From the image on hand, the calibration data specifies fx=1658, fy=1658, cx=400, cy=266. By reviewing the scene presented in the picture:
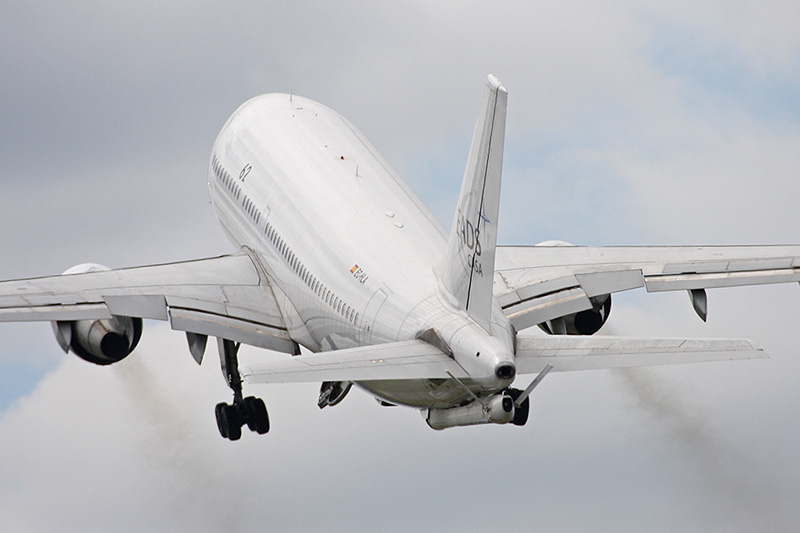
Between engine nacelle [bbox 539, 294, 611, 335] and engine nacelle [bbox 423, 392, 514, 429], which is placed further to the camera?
A: engine nacelle [bbox 539, 294, 611, 335]

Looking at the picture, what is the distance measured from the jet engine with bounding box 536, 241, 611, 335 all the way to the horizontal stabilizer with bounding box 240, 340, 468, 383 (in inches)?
346

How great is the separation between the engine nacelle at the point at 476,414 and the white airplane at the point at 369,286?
40 millimetres

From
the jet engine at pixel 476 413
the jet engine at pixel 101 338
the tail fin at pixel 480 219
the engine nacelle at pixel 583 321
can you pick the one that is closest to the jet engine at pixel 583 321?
the engine nacelle at pixel 583 321

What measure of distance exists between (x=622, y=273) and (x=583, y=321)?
2261 mm

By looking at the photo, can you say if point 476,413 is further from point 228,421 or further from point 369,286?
point 228,421

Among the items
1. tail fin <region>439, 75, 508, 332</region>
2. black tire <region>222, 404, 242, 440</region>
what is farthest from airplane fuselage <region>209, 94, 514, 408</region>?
black tire <region>222, 404, 242, 440</region>

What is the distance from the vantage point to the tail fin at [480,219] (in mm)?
30000

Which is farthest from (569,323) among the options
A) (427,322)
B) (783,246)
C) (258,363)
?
(258,363)

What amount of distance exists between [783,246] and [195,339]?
13.6m

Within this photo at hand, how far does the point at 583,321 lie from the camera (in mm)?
39812

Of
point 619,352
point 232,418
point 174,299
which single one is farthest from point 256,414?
point 619,352

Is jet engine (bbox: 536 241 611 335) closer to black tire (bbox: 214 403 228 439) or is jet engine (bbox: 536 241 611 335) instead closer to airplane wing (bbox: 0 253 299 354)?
airplane wing (bbox: 0 253 299 354)

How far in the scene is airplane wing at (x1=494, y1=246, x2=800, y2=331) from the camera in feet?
122

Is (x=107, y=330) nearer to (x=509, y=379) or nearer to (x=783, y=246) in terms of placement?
(x=509, y=379)
